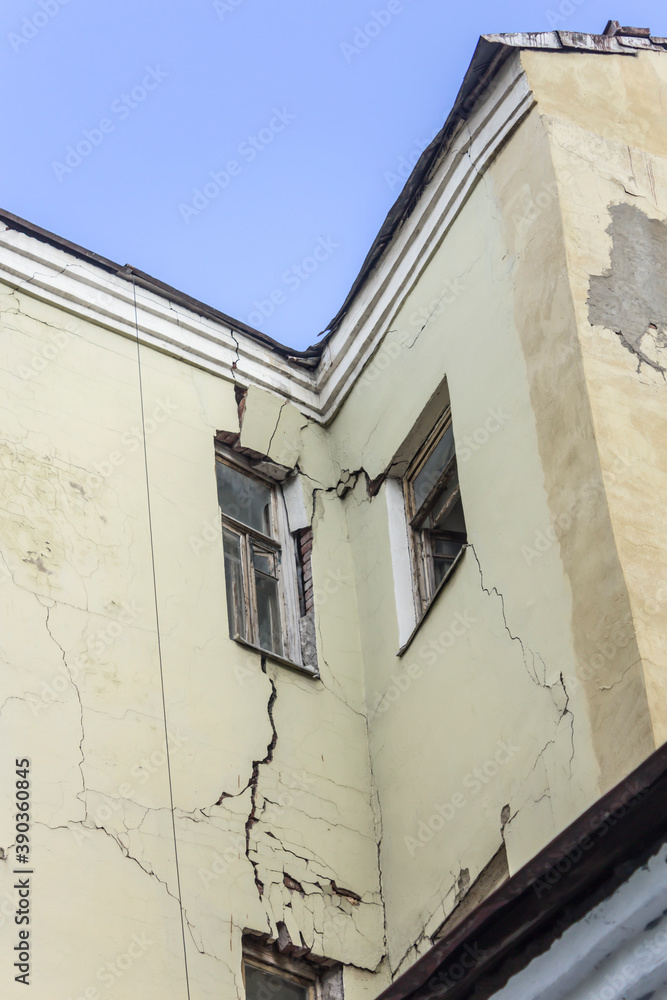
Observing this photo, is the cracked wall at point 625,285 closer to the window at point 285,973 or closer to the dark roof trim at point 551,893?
the dark roof trim at point 551,893

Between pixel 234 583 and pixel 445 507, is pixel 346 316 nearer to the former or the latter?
pixel 445 507

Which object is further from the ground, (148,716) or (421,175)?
(421,175)

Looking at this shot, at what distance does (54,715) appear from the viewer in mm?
6746

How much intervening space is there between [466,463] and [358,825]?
7.20ft

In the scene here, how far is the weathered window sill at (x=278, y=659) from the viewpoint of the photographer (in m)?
7.82

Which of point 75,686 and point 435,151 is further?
point 435,151

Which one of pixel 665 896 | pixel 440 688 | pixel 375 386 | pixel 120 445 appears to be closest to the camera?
pixel 665 896

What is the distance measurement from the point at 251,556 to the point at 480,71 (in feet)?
11.2

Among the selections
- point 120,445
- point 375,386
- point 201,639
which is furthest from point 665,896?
point 375,386

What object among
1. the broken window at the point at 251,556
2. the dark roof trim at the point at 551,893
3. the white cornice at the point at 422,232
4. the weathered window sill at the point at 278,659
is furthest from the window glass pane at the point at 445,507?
the dark roof trim at the point at 551,893

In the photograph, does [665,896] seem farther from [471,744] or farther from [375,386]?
[375,386]

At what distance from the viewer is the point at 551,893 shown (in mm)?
3477

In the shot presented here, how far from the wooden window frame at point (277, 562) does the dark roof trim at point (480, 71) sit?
5.23ft

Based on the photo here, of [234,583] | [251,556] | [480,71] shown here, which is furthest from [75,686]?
[480,71]
